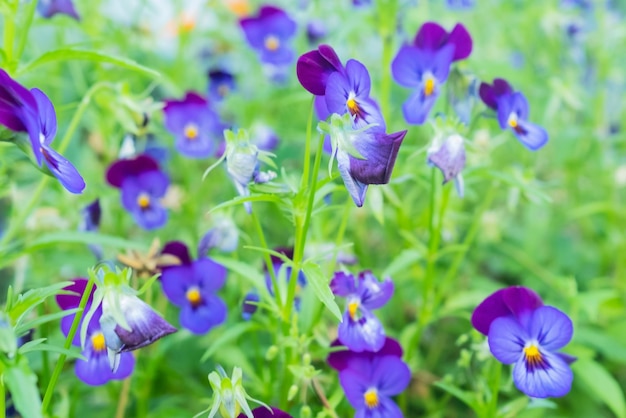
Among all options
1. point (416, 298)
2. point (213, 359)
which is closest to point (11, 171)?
point (213, 359)

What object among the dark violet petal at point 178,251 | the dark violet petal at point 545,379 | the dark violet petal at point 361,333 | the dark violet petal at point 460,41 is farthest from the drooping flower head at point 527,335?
the dark violet petal at point 178,251

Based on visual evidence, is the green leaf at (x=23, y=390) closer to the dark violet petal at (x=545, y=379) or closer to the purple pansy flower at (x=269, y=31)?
the dark violet petal at (x=545, y=379)

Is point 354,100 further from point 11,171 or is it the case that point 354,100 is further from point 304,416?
point 11,171

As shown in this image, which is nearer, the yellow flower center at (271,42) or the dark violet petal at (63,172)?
the dark violet petal at (63,172)

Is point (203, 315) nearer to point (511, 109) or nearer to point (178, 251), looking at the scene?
point (178, 251)

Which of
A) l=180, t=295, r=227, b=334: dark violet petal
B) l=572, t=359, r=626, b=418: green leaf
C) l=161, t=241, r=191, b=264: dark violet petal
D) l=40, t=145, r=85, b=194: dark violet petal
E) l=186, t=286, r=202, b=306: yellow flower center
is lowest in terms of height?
l=572, t=359, r=626, b=418: green leaf

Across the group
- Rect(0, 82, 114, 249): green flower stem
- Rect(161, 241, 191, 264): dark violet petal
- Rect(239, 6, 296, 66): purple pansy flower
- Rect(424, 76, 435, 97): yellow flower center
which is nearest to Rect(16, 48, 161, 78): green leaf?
Rect(0, 82, 114, 249): green flower stem

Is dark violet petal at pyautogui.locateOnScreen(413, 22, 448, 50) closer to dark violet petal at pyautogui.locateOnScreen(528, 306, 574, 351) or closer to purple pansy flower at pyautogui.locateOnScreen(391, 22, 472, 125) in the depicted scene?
purple pansy flower at pyautogui.locateOnScreen(391, 22, 472, 125)
